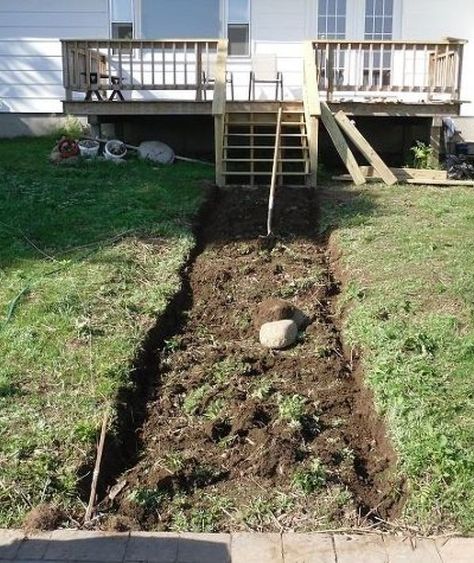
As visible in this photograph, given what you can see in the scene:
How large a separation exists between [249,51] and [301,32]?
1.03m

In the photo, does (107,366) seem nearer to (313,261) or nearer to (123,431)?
(123,431)

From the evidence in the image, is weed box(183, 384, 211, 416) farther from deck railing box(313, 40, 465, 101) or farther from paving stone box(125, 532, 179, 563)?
deck railing box(313, 40, 465, 101)

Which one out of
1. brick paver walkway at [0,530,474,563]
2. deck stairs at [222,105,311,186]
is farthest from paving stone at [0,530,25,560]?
deck stairs at [222,105,311,186]

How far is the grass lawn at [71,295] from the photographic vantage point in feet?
13.2

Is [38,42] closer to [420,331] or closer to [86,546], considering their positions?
[420,331]

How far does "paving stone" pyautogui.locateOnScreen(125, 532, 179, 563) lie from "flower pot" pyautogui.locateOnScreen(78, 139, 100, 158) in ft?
30.0

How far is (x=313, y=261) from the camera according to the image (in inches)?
295

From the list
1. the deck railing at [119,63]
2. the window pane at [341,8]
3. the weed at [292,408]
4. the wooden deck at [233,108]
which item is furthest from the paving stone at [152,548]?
the window pane at [341,8]

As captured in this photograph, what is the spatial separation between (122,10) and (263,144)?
4.34m

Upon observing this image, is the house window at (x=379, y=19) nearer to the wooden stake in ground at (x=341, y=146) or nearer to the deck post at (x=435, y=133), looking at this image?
the deck post at (x=435, y=133)

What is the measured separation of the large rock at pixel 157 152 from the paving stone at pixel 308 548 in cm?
914

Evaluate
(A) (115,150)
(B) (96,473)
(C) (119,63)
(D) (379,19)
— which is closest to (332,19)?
(D) (379,19)

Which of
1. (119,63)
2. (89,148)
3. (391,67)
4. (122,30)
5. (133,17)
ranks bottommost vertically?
(89,148)

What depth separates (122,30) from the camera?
1435 centimetres
